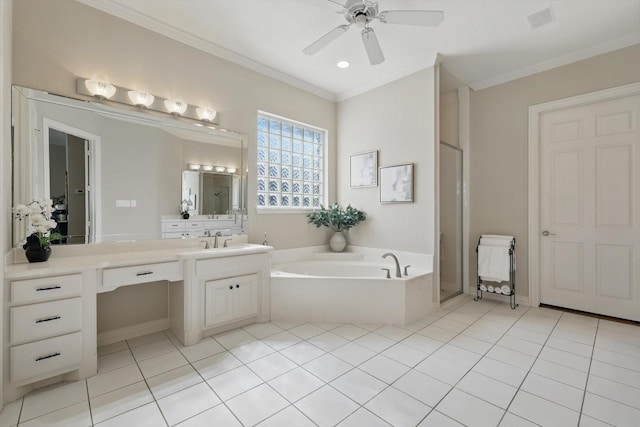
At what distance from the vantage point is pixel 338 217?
159 inches

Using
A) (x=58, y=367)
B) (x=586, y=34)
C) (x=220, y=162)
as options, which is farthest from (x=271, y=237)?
(x=586, y=34)

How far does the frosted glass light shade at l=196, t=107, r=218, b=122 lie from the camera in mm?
3041

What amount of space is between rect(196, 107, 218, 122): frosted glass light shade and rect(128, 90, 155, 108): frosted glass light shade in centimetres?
45

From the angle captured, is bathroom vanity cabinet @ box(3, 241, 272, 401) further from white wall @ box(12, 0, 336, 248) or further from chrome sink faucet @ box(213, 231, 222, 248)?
white wall @ box(12, 0, 336, 248)

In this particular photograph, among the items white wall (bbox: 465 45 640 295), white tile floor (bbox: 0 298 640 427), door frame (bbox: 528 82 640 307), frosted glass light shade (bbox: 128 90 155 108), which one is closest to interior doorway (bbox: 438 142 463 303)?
white wall (bbox: 465 45 640 295)

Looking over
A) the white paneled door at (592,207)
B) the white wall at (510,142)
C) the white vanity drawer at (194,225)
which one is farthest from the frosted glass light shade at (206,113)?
the white paneled door at (592,207)

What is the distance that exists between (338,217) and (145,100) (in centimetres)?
257

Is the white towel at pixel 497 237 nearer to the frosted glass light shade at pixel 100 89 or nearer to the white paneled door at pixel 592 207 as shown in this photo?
the white paneled door at pixel 592 207

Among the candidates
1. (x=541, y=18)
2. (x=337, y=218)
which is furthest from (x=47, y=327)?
(x=541, y=18)

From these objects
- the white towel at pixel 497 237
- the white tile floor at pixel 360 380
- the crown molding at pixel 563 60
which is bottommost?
the white tile floor at pixel 360 380

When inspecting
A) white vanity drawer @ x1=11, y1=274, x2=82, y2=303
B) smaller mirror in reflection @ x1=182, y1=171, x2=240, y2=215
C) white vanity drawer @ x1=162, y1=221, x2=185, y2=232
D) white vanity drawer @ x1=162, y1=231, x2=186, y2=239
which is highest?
smaller mirror in reflection @ x1=182, y1=171, x2=240, y2=215

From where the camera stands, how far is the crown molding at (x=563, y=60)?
2900 mm

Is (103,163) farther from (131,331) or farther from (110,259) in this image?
(131,331)

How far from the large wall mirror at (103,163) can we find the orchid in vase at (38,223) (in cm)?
10
